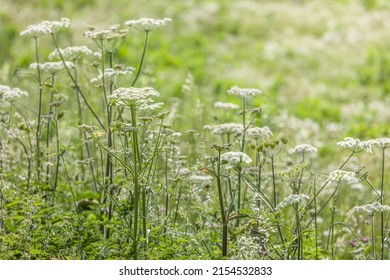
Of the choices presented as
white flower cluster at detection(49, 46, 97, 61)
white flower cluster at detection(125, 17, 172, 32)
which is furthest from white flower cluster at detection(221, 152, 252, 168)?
white flower cluster at detection(49, 46, 97, 61)

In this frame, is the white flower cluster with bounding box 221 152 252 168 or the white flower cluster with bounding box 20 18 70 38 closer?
the white flower cluster with bounding box 221 152 252 168

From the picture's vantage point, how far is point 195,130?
4.52m

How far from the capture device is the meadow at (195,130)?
132 inches

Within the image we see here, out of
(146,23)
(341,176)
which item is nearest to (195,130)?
(146,23)

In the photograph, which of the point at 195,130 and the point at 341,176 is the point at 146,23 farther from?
the point at 341,176

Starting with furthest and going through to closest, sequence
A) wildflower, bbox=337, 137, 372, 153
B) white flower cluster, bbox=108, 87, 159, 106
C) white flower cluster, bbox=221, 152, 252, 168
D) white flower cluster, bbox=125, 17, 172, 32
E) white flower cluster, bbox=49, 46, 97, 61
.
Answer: white flower cluster, bbox=49, 46, 97, 61 < white flower cluster, bbox=125, 17, 172, 32 < wildflower, bbox=337, 137, 372, 153 < white flower cluster, bbox=221, 152, 252, 168 < white flower cluster, bbox=108, 87, 159, 106

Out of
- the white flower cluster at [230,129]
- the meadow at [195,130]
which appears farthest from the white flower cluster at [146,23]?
the white flower cluster at [230,129]

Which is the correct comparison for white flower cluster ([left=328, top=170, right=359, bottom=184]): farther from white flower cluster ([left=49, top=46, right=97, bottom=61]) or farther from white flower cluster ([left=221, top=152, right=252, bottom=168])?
white flower cluster ([left=49, top=46, right=97, bottom=61])

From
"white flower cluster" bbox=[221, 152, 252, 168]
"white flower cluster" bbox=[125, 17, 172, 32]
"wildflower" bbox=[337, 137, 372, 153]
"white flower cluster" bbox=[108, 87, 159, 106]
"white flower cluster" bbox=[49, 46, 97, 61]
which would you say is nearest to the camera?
"white flower cluster" bbox=[108, 87, 159, 106]

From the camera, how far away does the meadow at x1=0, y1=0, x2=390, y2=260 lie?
3.36 metres

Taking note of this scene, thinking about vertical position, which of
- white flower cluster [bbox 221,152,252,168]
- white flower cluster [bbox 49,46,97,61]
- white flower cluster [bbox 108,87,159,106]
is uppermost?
white flower cluster [bbox 49,46,97,61]

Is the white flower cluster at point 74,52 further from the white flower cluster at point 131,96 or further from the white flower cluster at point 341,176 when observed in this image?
the white flower cluster at point 341,176
